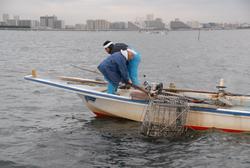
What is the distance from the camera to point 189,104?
11961 mm

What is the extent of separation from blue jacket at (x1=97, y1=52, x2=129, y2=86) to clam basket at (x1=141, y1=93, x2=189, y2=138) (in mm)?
1224

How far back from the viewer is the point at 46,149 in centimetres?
1127

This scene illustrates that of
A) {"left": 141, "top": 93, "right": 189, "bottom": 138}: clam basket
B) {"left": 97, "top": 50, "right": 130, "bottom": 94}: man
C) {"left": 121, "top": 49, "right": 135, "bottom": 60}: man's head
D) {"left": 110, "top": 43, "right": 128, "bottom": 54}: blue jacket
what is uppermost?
{"left": 110, "top": 43, "right": 128, "bottom": 54}: blue jacket

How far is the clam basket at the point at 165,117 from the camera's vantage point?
38.7 ft

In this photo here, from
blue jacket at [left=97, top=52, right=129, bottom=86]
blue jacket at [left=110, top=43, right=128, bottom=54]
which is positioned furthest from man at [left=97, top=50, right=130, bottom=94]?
blue jacket at [left=110, top=43, right=128, bottom=54]

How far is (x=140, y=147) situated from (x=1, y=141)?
385 cm

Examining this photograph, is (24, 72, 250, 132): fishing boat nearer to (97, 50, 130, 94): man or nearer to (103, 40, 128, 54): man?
(97, 50, 130, 94): man

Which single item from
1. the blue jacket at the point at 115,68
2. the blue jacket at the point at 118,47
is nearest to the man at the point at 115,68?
the blue jacket at the point at 115,68

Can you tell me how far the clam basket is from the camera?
11797mm

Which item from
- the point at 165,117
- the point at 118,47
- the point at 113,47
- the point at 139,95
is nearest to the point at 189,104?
the point at 165,117

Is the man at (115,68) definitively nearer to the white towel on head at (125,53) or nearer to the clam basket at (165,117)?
the white towel on head at (125,53)

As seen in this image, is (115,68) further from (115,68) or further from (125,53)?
(125,53)

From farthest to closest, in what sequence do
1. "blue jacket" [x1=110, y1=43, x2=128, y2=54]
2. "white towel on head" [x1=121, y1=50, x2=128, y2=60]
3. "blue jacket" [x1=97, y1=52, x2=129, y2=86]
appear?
"blue jacket" [x1=110, y1=43, x2=128, y2=54] < "white towel on head" [x1=121, y1=50, x2=128, y2=60] < "blue jacket" [x1=97, y1=52, x2=129, y2=86]

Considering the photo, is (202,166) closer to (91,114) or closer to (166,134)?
(166,134)
